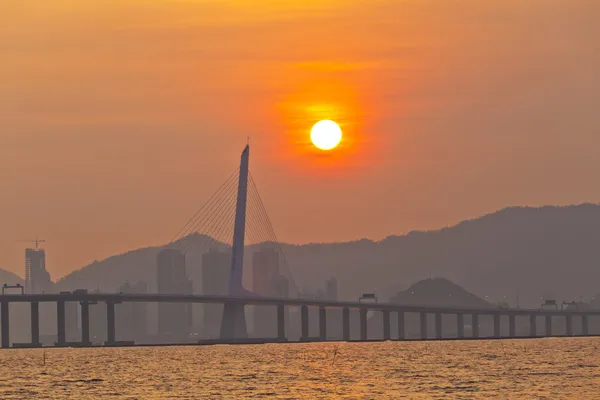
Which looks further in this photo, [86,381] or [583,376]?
[86,381]

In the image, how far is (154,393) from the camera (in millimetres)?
117875

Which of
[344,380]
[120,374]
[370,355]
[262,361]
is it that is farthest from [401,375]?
[370,355]

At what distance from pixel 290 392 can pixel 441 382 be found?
54.1ft

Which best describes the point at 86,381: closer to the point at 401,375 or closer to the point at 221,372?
the point at 221,372

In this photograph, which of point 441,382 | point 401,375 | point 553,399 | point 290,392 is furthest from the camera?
point 401,375

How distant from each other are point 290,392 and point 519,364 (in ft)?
167

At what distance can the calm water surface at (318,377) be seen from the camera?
372ft

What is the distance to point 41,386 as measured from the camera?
131750 mm

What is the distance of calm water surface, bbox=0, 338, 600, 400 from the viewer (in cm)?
11350

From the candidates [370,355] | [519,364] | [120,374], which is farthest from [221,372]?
[370,355]

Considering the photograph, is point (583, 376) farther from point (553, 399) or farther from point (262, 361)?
point (262, 361)

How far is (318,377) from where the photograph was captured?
13462 cm

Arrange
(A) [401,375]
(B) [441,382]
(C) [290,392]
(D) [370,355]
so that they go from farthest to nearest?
(D) [370,355] → (A) [401,375] → (B) [441,382] → (C) [290,392]

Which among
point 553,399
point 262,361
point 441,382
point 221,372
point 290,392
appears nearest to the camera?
point 553,399
